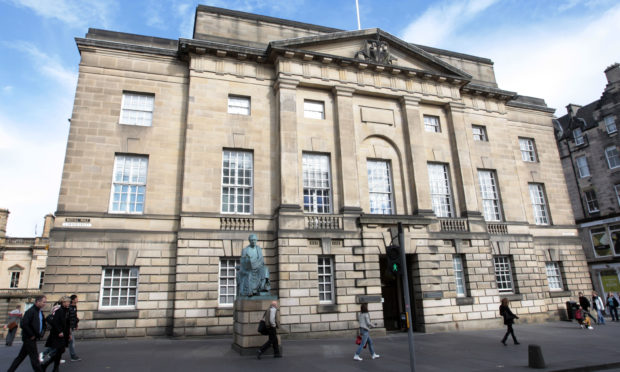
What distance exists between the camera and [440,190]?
2098cm

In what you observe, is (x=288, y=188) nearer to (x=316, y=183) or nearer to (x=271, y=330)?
(x=316, y=183)

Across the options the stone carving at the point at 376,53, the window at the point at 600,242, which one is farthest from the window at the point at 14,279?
the window at the point at 600,242

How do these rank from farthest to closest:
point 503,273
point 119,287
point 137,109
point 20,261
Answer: point 20,261, point 503,273, point 137,109, point 119,287

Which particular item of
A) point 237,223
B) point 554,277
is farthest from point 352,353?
point 554,277

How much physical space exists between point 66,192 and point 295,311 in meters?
11.2

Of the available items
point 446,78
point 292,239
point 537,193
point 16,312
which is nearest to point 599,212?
point 537,193

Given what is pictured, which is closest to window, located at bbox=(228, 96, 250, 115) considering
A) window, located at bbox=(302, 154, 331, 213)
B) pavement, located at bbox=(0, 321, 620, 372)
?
window, located at bbox=(302, 154, 331, 213)

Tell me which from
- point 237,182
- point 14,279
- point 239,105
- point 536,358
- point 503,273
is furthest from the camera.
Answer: point 14,279

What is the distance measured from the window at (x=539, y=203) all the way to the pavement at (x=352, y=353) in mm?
9413

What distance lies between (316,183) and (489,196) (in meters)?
11.1

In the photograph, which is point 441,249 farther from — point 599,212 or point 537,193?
point 599,212

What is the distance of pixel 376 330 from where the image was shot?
54.3ft

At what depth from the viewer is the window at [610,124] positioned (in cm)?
3504

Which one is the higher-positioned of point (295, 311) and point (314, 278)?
point (314, 278)
